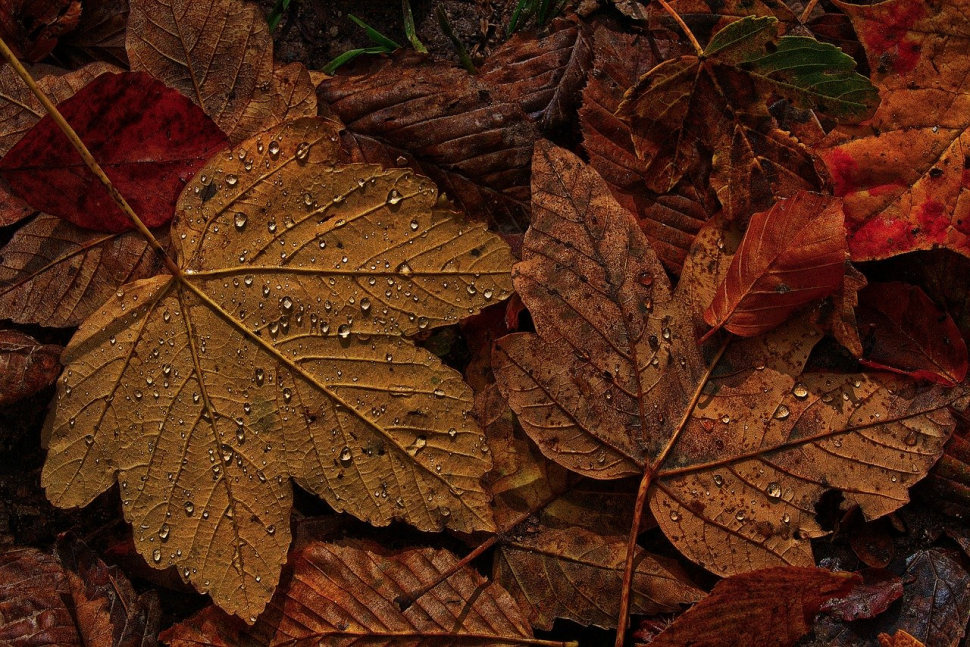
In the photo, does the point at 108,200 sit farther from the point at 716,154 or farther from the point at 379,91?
the point at 716,154

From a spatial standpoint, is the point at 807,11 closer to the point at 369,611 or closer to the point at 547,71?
the point at 547,71

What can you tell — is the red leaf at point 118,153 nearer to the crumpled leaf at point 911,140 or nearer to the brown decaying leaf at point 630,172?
the brown decaying leaf at point 630,172

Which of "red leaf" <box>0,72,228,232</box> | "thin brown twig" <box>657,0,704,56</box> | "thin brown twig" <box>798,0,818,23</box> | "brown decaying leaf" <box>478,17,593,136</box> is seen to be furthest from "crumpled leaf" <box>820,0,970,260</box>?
"red leaf" <box>0,72,228,232</box>

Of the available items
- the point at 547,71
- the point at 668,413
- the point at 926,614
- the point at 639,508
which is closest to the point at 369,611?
the point at 639,508

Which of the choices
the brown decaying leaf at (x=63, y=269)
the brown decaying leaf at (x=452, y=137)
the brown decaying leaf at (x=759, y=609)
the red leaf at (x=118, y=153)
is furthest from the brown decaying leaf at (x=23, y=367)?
the brown decaying leaf at (x=759, y=609)

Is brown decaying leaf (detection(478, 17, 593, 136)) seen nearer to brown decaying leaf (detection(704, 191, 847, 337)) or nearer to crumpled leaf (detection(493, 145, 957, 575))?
crumpled leaf (detection(493, 145, 957, 575))

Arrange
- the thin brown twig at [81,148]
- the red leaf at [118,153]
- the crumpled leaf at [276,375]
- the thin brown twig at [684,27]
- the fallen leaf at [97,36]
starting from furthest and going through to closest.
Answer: the fallen leaf at [97,36] → the thin brown twig at [684,27] → the red leaf at [118,153] → the crumpled leaf at [276,375] → the thin brown twig at [81,148]
